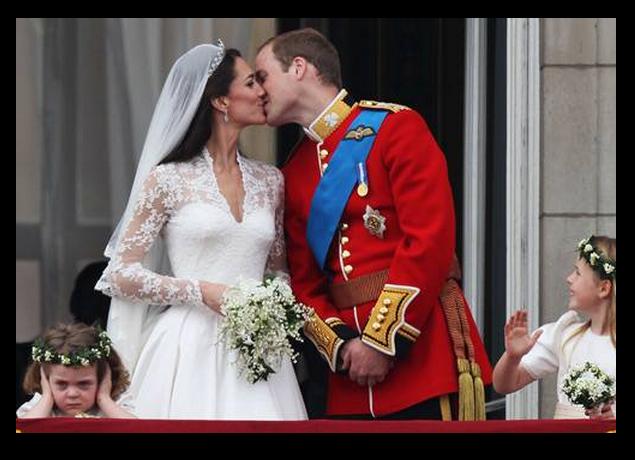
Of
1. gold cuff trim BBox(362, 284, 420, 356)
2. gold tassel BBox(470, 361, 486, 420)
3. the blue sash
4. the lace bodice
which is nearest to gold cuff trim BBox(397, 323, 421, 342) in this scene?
gold cuff trim BBox(362, 284, 420, 356)

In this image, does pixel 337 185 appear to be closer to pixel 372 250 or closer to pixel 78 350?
pixel 372 250

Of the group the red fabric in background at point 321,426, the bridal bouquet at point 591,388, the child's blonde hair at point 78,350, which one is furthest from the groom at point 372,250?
the red fabric in background at point 321,426

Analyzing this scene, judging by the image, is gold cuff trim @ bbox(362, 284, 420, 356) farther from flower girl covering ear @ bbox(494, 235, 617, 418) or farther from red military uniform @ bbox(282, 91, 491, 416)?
flower girl covering ear @ bbox(494, 235, 617, 418)

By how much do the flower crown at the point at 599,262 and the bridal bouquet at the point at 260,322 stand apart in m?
1.00

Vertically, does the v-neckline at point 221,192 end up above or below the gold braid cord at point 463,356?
above

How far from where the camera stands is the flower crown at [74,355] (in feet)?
21.8

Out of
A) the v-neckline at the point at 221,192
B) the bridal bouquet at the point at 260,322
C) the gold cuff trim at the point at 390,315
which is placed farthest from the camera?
the v-neckline at the point at 221,192

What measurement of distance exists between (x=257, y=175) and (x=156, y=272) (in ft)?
1.52

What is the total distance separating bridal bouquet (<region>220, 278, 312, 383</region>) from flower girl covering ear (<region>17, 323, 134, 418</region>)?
378 mm

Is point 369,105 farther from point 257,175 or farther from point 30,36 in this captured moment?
point 30,36

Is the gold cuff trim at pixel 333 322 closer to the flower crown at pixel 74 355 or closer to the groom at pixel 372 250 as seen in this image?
the groom at pixel 372 250

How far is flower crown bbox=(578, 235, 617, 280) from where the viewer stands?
6977 mm
